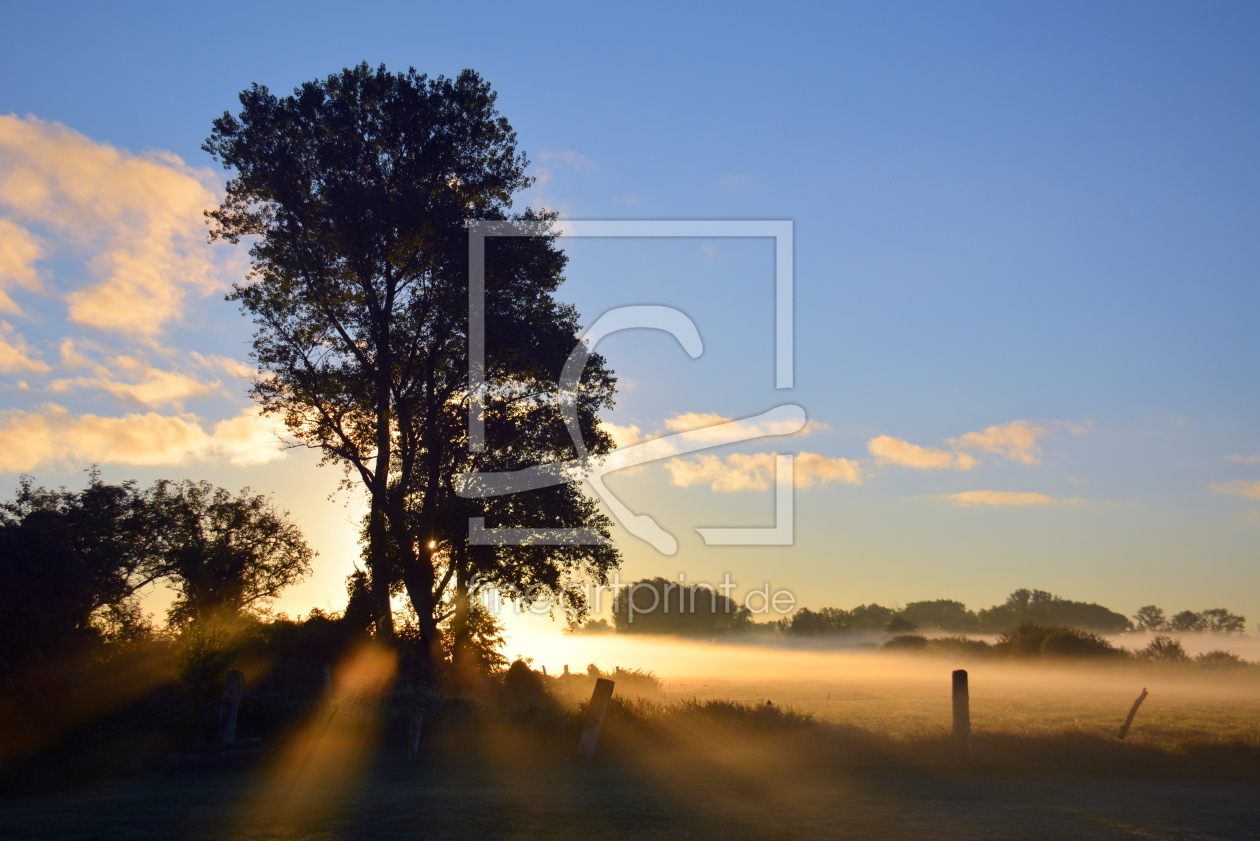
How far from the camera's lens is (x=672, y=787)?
56.5 ft

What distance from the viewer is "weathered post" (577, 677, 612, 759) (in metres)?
22.1

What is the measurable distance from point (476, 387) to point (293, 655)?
46.7 feet

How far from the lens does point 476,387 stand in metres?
36.2

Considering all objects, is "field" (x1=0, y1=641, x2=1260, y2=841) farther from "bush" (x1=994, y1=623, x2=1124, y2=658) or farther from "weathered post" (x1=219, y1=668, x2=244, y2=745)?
"bush" (x1=994, y1=623, x2=1124, y2=658)

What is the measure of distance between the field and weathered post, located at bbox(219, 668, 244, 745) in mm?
1151

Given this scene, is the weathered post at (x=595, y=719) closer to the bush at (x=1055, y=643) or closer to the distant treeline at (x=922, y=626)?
the bush at (x=1055, y=643)

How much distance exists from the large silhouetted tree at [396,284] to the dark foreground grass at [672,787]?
12771 millimetres

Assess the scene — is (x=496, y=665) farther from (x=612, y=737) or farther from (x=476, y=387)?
(x=612, y=737)

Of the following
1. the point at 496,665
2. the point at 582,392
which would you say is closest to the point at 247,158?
the point at 582,392

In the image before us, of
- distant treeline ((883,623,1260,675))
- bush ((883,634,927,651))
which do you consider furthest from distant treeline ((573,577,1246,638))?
distant treeline ((883,623,1260,675))

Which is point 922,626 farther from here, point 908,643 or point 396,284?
point 396,284

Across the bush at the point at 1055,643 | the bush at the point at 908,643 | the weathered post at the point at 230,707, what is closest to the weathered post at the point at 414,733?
the weathered post at the point at 230,707

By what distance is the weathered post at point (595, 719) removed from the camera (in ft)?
72.6

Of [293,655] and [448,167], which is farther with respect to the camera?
[293,655]
